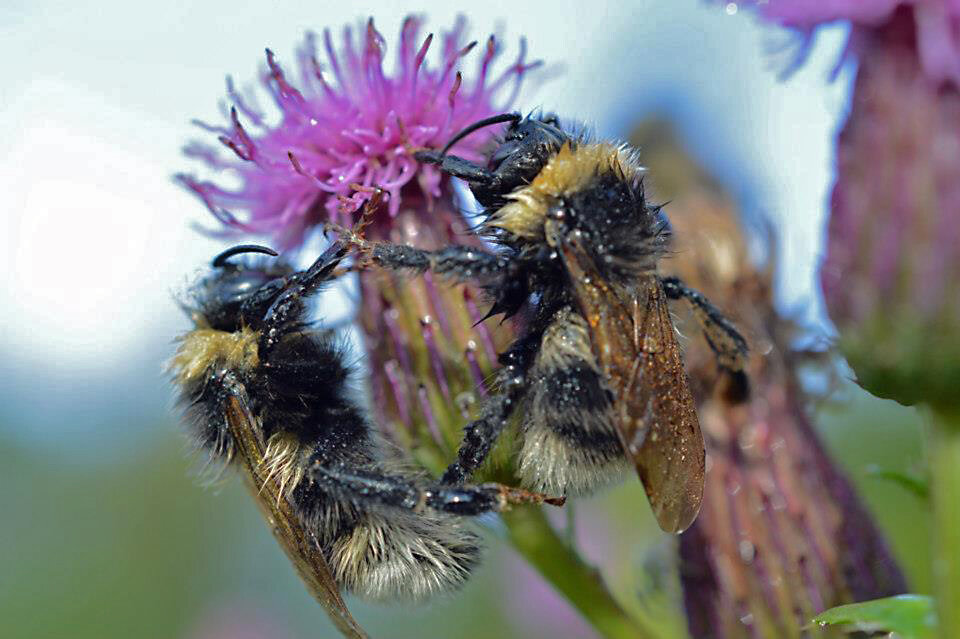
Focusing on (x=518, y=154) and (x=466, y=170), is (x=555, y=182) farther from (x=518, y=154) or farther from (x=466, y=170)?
(x=466, y=170)

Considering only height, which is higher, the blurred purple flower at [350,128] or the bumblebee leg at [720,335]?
the blurred purple flower at [350,128]

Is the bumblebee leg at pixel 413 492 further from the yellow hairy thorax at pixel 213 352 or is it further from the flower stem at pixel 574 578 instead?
the flower stem at pixel 574 578

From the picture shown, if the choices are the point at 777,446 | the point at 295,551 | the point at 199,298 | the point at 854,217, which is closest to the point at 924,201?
the point at 854,217

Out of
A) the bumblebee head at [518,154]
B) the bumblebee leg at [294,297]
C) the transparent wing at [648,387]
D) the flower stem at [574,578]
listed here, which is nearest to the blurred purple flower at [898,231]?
the transparent wing at [648,387]

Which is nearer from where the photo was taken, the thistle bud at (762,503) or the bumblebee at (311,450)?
the bumblebee at (311,450)

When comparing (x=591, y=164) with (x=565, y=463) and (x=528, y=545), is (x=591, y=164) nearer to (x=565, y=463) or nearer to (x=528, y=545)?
(x=565, y=463)

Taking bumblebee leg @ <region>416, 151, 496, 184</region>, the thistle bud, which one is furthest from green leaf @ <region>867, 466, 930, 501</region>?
bumblebee leg @ <region>416, 151, 496, 184</region>

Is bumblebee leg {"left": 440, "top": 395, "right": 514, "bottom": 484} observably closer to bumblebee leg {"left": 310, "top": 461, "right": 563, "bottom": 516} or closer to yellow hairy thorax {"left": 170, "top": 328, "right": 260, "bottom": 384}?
bumblebee leg {"left": 310, "top": 461, "right": 563, "bottom": 516}

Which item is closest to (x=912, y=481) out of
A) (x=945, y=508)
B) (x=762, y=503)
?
(x=945, y=508)
